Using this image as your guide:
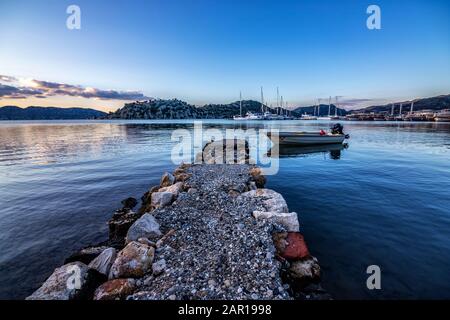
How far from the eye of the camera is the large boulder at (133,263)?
4945mm

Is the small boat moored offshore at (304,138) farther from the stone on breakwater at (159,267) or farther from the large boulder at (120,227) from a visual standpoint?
the stone on breakwater at (159,267)

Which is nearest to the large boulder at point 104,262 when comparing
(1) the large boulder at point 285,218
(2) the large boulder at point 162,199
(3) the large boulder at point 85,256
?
(3) the large boulder at point 85,256

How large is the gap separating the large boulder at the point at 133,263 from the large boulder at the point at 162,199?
3.44 m

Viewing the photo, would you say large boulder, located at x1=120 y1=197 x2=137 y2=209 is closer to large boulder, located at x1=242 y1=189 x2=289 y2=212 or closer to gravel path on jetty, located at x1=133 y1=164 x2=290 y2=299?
gravel path on jetty, located at x1=133 y1=164 x2=290 y2=299

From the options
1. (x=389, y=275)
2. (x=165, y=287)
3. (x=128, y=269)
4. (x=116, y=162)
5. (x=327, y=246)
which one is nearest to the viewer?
(x=165, y=287)

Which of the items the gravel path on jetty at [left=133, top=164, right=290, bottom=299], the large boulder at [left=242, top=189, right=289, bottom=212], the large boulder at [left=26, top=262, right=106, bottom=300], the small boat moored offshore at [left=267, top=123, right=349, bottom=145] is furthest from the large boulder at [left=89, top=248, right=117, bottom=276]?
the small boat moored offshore at [left=267, top=123, right=349, bottom=145]

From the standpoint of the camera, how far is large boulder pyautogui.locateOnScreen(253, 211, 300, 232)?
6918mm

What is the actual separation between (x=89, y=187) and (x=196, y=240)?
10.7 m

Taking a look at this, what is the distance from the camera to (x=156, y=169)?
61.0 feet

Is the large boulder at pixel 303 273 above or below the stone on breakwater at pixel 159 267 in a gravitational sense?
below

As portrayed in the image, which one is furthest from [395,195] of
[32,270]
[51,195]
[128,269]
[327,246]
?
[51,195]

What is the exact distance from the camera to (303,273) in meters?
5.43
